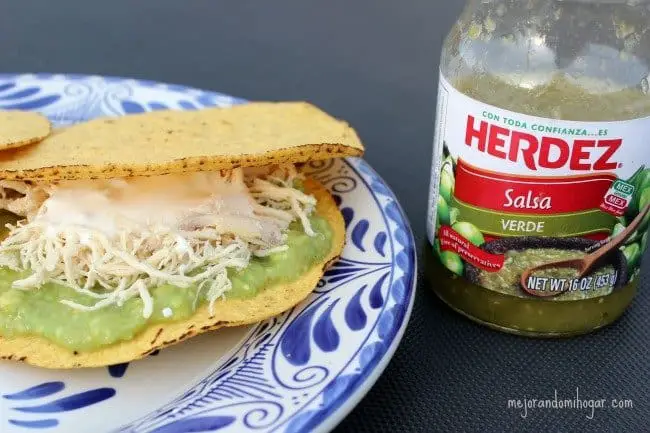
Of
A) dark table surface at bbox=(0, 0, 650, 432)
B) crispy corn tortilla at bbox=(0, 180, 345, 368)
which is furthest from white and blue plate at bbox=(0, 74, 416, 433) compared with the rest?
dark table surface at bbox=(0, 0, 650, 432)

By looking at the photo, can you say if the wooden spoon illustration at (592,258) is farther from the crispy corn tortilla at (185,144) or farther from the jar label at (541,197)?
the crispy corn tortilla at (185,144)

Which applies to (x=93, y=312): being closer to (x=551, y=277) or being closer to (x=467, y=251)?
(x=467, y=251)

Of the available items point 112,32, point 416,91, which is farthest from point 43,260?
point 112,32

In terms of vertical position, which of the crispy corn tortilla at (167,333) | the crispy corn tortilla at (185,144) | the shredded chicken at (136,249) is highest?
the crispy corn tortilla at (185,144)

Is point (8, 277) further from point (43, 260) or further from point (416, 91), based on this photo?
point (416, 91)

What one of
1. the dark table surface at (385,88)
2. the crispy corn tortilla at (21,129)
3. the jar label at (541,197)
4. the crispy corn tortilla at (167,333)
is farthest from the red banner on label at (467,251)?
the crispy corn tortilla at (21,129)

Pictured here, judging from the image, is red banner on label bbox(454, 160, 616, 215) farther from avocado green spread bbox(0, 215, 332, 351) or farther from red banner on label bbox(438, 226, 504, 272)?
avocado green spread bbox(0, 215, 332, 351)

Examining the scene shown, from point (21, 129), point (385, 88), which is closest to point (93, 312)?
point (21, 129)
